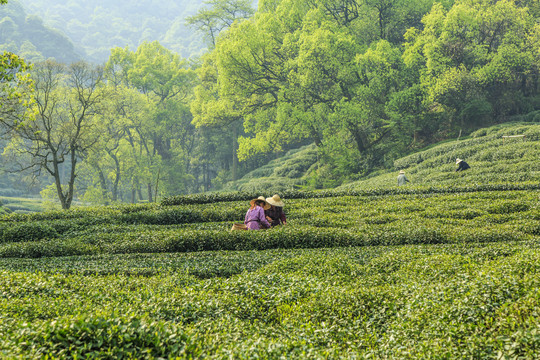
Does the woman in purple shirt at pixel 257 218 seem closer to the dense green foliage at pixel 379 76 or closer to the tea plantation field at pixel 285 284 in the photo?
the tea plantation field at pixel 285 284

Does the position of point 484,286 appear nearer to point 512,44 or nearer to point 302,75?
point 302,75

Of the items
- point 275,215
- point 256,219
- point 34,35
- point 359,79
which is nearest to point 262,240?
point 256,219

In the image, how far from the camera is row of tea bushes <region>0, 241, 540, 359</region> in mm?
4984

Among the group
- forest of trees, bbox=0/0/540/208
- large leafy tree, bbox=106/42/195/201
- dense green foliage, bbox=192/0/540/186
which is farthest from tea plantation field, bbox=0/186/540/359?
large leafy tree, bbox=106/42/195/201

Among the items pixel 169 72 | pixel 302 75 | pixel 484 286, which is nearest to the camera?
pixel 484 286

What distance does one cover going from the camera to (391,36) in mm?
45875

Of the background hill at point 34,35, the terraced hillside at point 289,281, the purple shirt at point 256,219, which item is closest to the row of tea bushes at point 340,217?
the terraced hillside at point 289,281

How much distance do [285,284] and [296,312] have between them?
1675 millimetres

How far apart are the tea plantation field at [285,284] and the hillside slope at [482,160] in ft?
15.6

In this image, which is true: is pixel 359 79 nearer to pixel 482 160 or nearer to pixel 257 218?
pixel 482 160

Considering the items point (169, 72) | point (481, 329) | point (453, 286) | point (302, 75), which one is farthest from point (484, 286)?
point (169, 72)

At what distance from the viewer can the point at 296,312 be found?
725 cm

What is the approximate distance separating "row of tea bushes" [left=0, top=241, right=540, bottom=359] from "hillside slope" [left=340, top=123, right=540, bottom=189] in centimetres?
1461

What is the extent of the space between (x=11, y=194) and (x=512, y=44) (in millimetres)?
80770
